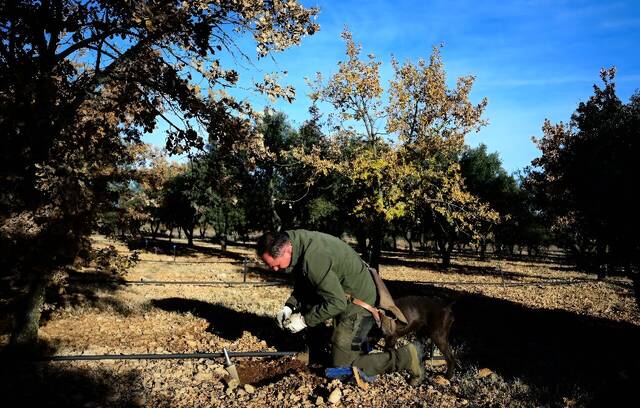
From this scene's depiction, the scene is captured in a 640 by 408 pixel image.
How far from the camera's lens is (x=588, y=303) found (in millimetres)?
14562

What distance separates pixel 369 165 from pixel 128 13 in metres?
12.2

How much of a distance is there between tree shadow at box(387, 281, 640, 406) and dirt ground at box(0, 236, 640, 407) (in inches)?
1.1

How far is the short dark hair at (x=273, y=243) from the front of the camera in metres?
4.43

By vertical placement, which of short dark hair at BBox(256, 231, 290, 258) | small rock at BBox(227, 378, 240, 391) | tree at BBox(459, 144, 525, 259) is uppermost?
tree at BBox(459, 144, 525, 259)

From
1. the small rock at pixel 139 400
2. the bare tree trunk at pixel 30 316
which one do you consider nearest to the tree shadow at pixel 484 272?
the small rock at pixel 139 400

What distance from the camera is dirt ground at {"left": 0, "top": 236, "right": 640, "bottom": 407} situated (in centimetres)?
482

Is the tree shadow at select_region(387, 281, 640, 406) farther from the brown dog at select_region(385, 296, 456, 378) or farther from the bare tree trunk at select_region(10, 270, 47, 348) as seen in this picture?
the bare tree trunk at select_region(10, 270, 47, 348)

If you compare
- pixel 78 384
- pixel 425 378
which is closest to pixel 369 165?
pixel 425 378

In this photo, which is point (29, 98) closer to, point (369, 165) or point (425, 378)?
point (425, 378)

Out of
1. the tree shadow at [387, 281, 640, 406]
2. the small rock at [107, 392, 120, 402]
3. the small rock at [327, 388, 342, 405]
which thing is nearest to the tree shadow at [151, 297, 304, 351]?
the small rock at [327, 388, 342, 405]

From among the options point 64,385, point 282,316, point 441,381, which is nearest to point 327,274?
point 282,316

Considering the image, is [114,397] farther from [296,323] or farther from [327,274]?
[327,274]

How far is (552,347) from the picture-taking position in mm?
8094

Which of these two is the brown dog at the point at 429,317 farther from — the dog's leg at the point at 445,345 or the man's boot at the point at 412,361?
the man's boot at the point at 412,361
